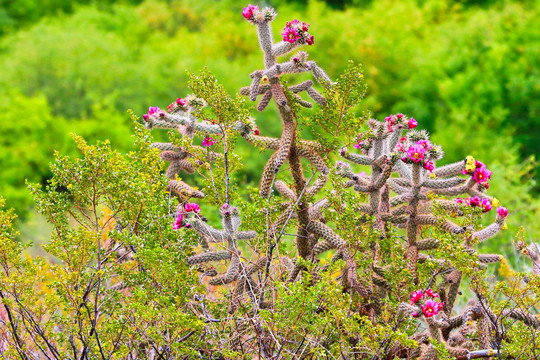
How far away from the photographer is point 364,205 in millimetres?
4879

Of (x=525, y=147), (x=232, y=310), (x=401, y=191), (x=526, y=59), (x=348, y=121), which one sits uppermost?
(x=526, y=59)

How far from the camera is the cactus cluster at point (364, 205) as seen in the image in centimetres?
454

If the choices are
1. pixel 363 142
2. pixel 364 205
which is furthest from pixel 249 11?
pixel 364 205

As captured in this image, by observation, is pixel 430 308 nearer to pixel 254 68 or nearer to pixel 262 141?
pixel 262 141

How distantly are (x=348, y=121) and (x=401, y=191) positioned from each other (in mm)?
736

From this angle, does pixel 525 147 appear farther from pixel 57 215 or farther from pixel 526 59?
pixel 57 215

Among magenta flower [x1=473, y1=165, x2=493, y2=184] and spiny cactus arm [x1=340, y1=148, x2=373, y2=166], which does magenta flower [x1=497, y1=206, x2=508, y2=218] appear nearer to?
magenta flower [x1=473, y1=165, x2=493, y2=184]

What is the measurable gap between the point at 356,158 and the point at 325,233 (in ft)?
1.89

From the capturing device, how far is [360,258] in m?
4.43

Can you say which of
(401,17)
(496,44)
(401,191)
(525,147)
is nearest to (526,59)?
(496,44)

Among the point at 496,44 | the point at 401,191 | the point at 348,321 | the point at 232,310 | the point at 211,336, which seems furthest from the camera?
the point at 496,44

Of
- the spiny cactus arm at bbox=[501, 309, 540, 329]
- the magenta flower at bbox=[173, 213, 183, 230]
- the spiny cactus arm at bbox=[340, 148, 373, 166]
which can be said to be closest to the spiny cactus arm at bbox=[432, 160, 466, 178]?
the spiny cactus arm at bbox=[340, 148, 373, 166]

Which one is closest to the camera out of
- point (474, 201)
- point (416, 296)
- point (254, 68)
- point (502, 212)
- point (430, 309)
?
point (430, 309)

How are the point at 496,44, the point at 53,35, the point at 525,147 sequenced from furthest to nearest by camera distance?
the point at 53,35
the point at 496,44
the point at 525,147
